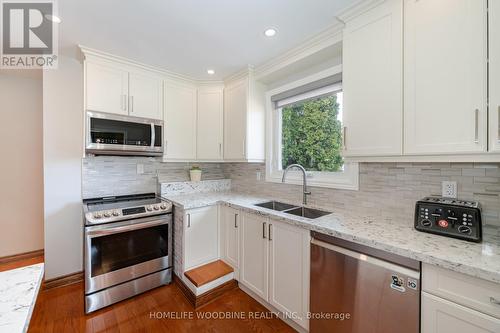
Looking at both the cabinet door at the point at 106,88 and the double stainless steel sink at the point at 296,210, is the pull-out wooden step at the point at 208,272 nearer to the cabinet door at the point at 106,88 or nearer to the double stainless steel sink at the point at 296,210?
the double stainless steel sink at the point at 296,210

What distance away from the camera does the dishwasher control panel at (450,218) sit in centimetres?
117

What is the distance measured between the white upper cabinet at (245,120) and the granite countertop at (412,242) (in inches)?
→ 40.5

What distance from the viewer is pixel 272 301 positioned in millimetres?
1848

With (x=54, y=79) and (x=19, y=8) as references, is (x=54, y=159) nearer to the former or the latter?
(x=54, y=79)

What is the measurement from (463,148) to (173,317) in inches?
94.8

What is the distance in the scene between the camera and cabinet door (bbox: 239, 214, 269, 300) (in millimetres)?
1917

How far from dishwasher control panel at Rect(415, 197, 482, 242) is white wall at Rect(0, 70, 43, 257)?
14.1 feet

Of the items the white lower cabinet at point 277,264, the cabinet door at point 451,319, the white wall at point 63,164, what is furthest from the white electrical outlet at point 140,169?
the cabinet door at point 451,319

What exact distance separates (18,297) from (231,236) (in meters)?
1.70

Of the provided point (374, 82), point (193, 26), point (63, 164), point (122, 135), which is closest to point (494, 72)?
point (374, 82)

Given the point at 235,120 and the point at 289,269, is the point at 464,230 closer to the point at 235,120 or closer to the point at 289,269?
the point at 289,269

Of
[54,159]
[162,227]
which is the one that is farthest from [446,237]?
[54,159]

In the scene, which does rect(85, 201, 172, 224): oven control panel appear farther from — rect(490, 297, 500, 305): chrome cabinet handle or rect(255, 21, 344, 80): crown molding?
rect(490, 297, 500, 305): chrome cabinet handle

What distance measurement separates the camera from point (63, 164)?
227cm
